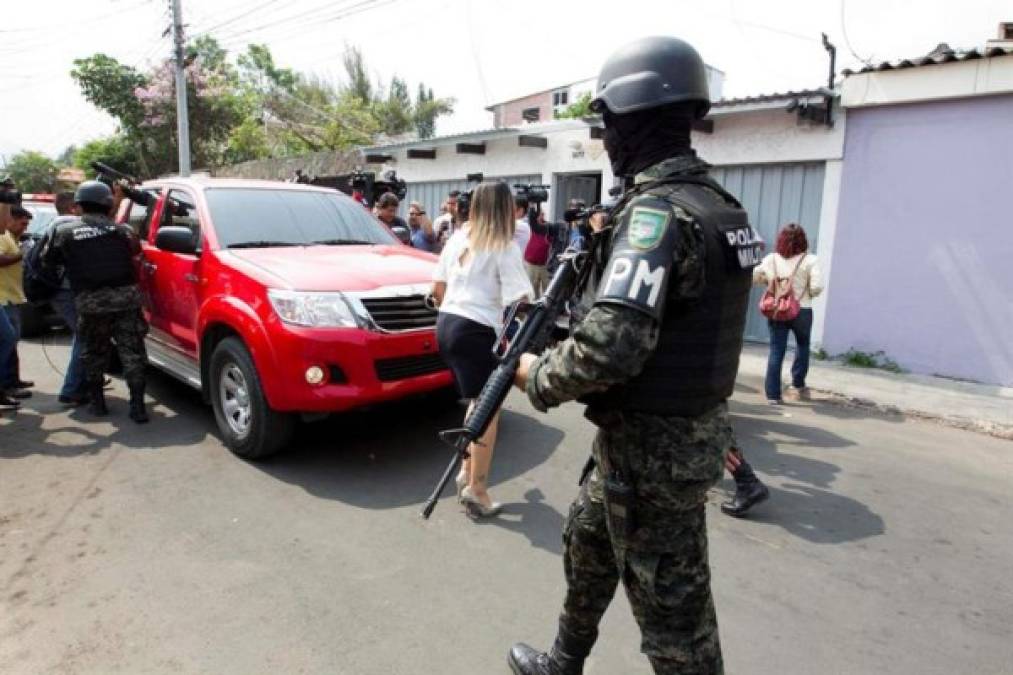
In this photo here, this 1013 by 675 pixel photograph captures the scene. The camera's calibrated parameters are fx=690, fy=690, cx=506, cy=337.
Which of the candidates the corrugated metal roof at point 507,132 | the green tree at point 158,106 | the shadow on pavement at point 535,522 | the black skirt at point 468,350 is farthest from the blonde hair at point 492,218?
the green tree at point 158,106

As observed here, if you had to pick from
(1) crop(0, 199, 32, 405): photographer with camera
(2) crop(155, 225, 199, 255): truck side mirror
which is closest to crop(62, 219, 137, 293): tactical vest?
(2) crop(155, 225, 199, 255): truck side mirror

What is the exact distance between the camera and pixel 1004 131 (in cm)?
703

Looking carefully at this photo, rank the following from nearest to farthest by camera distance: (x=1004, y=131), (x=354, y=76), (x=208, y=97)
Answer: (x=1004, y=131) → (x=208, y=97) → (x=354, y=76)

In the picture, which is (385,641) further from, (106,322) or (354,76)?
(354,76)

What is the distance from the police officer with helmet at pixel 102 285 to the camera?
4.95 m

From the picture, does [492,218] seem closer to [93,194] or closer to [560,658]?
[560,658]

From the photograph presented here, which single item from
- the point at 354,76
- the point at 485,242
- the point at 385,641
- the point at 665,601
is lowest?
the point at 385,641

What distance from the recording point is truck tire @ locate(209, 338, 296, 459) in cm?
413

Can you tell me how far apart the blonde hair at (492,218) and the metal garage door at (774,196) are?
594cm

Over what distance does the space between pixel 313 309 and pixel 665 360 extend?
2679 millimetres

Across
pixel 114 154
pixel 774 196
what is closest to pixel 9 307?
pixel 774 196

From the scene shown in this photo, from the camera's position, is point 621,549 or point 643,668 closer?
point 621,549

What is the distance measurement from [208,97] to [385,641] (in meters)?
26.6

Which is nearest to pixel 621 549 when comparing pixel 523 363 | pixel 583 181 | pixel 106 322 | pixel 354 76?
pixel 523 363
